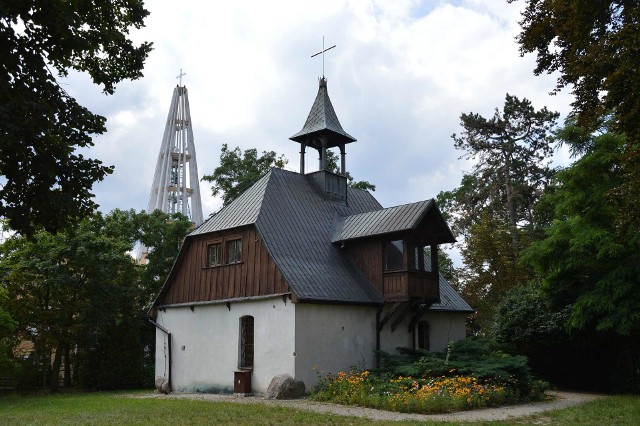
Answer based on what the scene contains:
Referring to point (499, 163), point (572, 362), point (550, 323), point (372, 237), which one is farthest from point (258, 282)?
point (499, 163)

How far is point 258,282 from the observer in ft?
62.2

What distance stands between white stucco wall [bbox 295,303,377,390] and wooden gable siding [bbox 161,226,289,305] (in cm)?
128

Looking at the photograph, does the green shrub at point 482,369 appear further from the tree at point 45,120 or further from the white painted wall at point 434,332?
the tree at point 45,120

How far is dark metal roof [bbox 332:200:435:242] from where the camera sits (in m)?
19.7

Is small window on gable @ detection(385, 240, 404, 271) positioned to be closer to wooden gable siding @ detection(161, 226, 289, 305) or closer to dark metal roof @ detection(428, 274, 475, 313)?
dark metal roof @ detection(428, 274, 475, 313)

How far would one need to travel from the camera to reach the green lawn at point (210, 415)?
12.0m

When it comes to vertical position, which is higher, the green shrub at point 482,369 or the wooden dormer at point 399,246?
the wooden dormer at point 399,246

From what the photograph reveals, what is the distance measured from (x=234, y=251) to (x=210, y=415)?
8015 millimetres

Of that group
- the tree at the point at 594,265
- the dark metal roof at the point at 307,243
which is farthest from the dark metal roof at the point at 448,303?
the dark metal roof at the point at 307,243

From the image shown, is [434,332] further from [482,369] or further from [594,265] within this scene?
[482,369]

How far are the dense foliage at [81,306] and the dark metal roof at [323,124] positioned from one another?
839cm

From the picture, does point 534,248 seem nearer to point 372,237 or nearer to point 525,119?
point 372,237

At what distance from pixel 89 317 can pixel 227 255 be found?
22.1 feet

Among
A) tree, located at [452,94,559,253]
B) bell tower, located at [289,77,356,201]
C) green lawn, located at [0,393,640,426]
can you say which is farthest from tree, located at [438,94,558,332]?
green lawn, located at [0,393,640,426]
